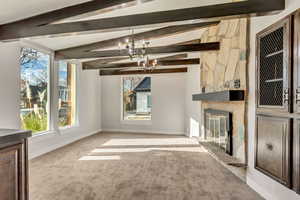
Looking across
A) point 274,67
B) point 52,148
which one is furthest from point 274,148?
point 52,148

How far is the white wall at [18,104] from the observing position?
374 centimetres

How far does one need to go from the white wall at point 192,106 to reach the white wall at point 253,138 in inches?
127

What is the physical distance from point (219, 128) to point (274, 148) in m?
2.09

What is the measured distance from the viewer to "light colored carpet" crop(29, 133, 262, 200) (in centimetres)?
279

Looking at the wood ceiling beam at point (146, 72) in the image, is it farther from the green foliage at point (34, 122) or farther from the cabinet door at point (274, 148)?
the cabinet door at point (274, 148)

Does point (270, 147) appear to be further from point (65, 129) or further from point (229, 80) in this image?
point (65, 129)

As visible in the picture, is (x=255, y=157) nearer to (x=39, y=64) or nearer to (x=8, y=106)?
(x=8, y=106)

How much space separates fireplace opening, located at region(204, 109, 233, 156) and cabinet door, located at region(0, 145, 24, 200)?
348 cm

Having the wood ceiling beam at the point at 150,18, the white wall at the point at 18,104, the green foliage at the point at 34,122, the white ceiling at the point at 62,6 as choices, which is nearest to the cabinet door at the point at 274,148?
A: the wood ceiling beam at the point at 150,18

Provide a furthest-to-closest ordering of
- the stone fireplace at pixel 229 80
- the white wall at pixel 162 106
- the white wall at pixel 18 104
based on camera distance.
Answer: the white wall at pixel 162 106 < the white wall at pixel 18 104 < the stone fireplace at pixel 229 80

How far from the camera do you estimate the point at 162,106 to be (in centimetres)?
801

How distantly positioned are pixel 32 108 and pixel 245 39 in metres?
4.73

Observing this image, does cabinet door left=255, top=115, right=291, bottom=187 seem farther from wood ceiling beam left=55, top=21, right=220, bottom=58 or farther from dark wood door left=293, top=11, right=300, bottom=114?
wood ceiling beam left=55, top=21, right=220, bottom=58

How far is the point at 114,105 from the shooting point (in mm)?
8516
